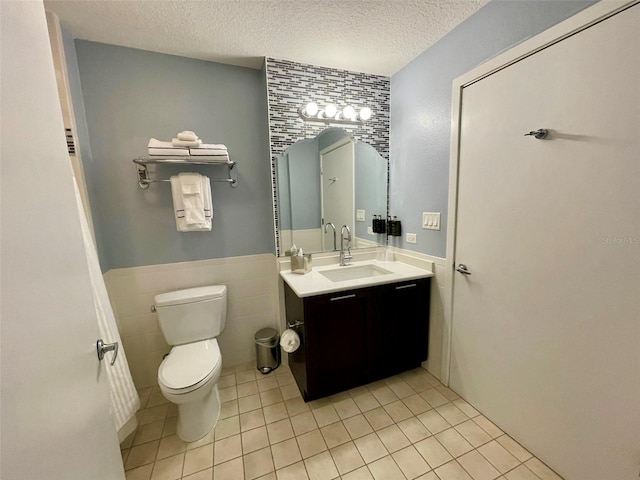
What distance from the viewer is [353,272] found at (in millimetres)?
2188

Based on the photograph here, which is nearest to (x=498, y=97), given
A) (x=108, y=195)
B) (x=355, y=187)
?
(x=355, y=187)

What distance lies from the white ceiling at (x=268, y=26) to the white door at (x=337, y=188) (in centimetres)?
68

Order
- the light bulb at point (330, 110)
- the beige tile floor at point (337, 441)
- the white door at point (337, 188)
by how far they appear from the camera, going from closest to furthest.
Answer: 1. the beige tile floor at point (337, 441)
2. the light bulb at point (330, 110)
3. the white door at point (337, 188)

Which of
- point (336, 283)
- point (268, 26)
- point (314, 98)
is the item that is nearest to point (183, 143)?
point (268, 26)

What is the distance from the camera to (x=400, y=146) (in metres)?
2.16

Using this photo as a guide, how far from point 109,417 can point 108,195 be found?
1430 mm

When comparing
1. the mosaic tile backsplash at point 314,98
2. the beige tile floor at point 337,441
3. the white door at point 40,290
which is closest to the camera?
the white door at point 40,290

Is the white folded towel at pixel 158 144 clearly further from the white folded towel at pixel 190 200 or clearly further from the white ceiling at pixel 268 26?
the white ceiling at pixel 268 26

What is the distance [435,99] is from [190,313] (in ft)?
7.39

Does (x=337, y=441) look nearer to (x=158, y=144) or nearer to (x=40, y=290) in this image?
(x=40, y=290)

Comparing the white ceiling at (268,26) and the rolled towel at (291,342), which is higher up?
the white ceiling at (268,26)

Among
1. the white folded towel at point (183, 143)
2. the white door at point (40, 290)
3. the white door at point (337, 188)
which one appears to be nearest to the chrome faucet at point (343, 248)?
the white door at point (337, 188)

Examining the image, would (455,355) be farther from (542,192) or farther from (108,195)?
(108,195)

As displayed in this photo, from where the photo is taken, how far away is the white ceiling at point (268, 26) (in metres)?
1.39
